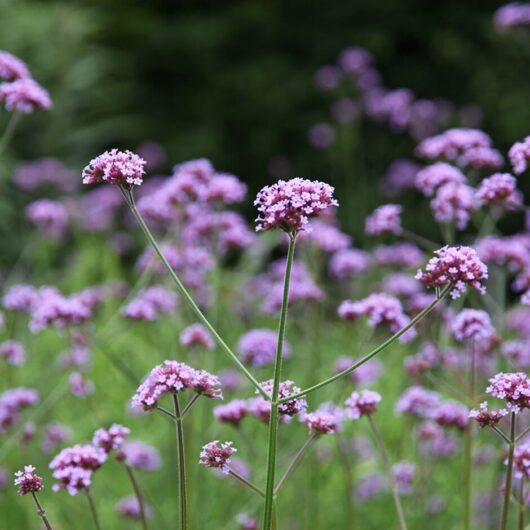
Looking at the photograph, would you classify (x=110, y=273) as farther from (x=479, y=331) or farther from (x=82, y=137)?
(x=479, y=331)

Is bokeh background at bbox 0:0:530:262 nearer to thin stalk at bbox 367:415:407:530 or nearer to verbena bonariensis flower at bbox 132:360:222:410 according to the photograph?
thin stalk at bbox 367:415:407:530

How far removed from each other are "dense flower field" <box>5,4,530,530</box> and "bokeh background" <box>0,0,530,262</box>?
13.2 ft

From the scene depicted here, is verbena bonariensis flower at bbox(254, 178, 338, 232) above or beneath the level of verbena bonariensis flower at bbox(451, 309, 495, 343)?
beneath

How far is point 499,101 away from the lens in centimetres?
895

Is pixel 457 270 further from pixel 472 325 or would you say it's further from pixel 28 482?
pixel 28 482

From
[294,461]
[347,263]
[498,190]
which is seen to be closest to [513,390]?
[294,461]

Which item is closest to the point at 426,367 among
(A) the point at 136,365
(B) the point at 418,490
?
(B) the point at 418,490

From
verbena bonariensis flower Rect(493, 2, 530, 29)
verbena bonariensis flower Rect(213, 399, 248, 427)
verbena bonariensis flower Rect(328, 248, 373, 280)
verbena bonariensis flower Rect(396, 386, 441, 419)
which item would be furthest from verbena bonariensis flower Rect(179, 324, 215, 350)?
verbena bonariensis flower Rect(493, 2, 530, 29)

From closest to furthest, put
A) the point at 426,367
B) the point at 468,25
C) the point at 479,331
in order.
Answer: the point at 479,331 < the point at 426,367 < the point at 468,25

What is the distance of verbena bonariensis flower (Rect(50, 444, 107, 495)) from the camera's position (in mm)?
1982

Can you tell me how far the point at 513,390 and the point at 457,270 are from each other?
254 mm

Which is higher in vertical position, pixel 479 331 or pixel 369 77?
pixel 369 77

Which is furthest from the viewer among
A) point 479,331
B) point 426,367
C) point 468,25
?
Result: point 468,25

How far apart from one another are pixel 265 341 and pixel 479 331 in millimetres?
997
